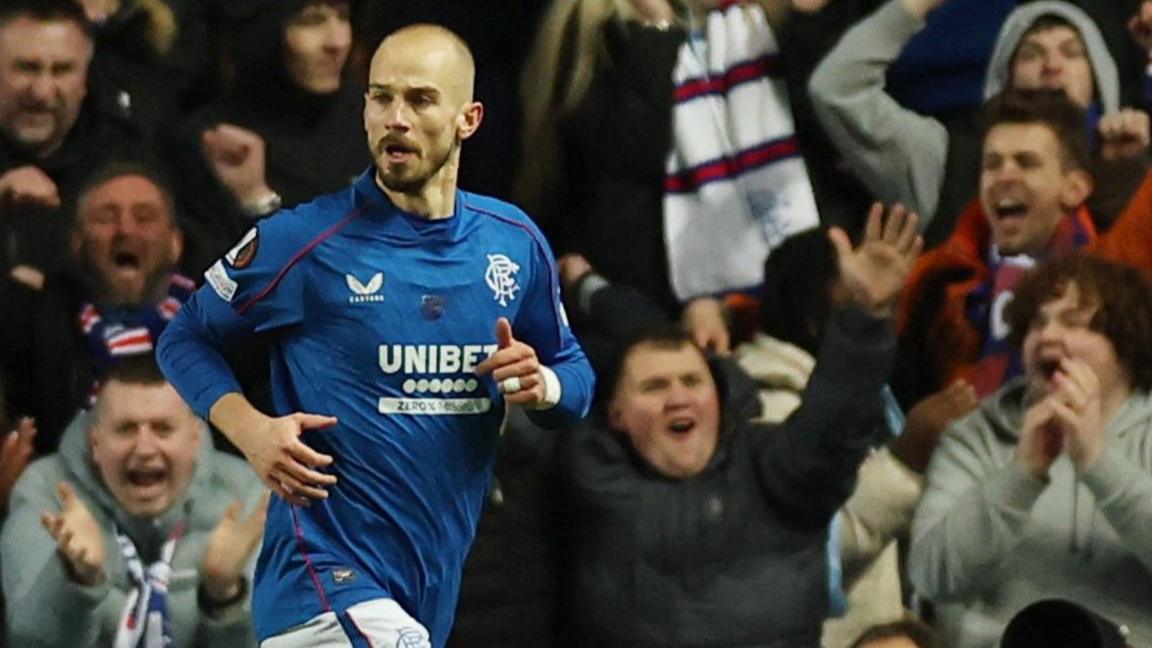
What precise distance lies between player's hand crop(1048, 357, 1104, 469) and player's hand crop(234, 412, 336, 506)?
2.00 m

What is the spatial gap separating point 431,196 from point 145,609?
172 centimetres

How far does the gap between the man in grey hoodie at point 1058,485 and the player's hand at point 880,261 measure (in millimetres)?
431

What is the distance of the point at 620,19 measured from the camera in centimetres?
781

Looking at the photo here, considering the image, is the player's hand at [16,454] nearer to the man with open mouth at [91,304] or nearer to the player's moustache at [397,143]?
the man with open mouth at [91,304]

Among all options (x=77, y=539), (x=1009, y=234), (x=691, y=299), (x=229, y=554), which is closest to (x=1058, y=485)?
(x=1009, y=234)

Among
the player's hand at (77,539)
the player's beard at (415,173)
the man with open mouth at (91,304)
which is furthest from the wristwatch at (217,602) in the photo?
the player's beard at (415,173)

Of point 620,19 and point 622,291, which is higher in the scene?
point 620,19

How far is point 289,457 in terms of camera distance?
17.3 feet

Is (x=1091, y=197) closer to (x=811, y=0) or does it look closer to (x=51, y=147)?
(x=811, y=0)

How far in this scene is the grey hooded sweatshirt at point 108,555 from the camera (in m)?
6.77

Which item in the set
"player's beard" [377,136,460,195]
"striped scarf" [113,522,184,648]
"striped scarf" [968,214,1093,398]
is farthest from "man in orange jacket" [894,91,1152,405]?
"player's beard" [377,136,460,195]

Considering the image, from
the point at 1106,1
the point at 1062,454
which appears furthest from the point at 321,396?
the point at 1106,1

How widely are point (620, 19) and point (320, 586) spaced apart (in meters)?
2.77

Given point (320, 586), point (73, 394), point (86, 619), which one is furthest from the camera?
point (73, 394)
